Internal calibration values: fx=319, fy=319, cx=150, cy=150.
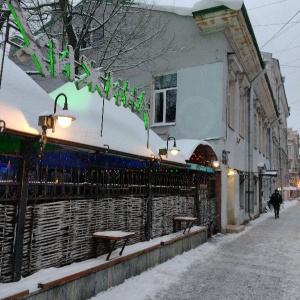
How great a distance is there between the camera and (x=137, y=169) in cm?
758

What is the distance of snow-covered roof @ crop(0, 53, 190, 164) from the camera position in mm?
4273

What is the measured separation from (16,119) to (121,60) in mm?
10946

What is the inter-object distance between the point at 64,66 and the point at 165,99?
8945mm

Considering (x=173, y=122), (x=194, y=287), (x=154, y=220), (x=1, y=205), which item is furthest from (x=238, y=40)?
(x=1, y=205)

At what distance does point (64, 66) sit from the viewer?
211 inches

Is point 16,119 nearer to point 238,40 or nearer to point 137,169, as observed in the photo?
point 137,169

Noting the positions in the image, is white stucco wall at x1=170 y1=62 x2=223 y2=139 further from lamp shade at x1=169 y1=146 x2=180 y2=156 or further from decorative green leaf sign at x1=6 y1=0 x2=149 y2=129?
decorative green leaf sign at x1=6 y1=0 x2=149 y2=129

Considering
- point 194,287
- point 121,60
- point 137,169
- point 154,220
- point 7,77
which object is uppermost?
point 121,60

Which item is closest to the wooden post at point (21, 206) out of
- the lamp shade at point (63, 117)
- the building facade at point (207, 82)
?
the lamp shade at point (63, 117)

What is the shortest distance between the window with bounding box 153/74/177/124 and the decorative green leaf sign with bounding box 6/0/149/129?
5743 millimetres

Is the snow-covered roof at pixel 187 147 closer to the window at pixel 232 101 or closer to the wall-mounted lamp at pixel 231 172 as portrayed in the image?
the wall-mounted lamp at pixel 231 172

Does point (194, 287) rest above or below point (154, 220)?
below

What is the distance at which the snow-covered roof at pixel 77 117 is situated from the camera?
14.0 feet

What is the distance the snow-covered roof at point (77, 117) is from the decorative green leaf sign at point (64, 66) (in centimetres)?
41
